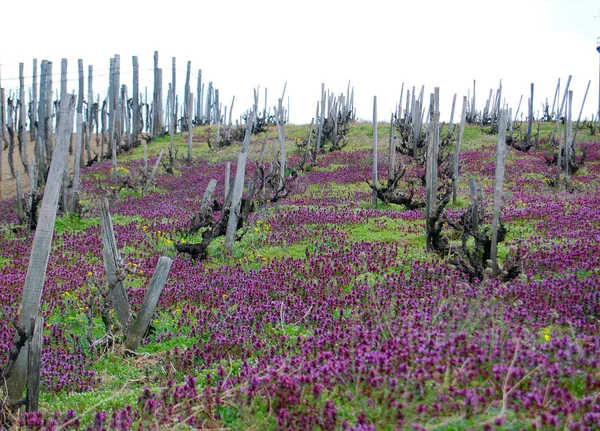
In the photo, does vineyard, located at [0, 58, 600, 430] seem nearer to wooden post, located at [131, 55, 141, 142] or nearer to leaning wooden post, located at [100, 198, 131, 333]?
leaning wooden post, located at [100, 198, 131, 333]

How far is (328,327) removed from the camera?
6312mm

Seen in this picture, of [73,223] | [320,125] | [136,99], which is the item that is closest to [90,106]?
[136,99]

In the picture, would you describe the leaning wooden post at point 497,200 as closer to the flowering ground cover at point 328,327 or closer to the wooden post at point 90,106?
the flowering ground cover at point 328,327

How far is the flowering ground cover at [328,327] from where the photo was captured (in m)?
3.72

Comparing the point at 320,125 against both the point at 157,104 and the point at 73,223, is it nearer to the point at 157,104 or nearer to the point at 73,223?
the point at 157,104

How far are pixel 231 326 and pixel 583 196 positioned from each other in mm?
13876

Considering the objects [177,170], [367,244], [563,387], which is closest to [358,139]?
[177,170]

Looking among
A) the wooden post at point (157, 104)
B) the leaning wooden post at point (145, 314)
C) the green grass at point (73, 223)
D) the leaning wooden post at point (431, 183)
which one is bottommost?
the green grass at point (73, 223)

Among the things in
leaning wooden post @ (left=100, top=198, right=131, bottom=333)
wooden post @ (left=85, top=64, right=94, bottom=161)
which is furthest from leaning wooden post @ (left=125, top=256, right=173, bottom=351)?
wooden post @ (left=85, top=64, right=94, bottom=161)

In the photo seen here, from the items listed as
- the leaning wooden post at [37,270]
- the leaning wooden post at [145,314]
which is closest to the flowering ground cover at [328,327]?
the leaning wooden post at [145,314]

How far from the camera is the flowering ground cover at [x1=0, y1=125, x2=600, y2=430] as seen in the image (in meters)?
3.72

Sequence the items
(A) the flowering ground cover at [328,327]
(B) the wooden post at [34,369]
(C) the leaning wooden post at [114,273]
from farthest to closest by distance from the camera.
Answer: (C) the leaning wooden post at [114,273]
(B) the wooden post at [34,369]
(A) the flowering ground cover at [328,327]

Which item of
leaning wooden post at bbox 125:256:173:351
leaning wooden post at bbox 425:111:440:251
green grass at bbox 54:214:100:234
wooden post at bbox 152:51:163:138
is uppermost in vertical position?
wooden post at bbox 152:51:163:138

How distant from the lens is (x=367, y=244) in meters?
11.6
